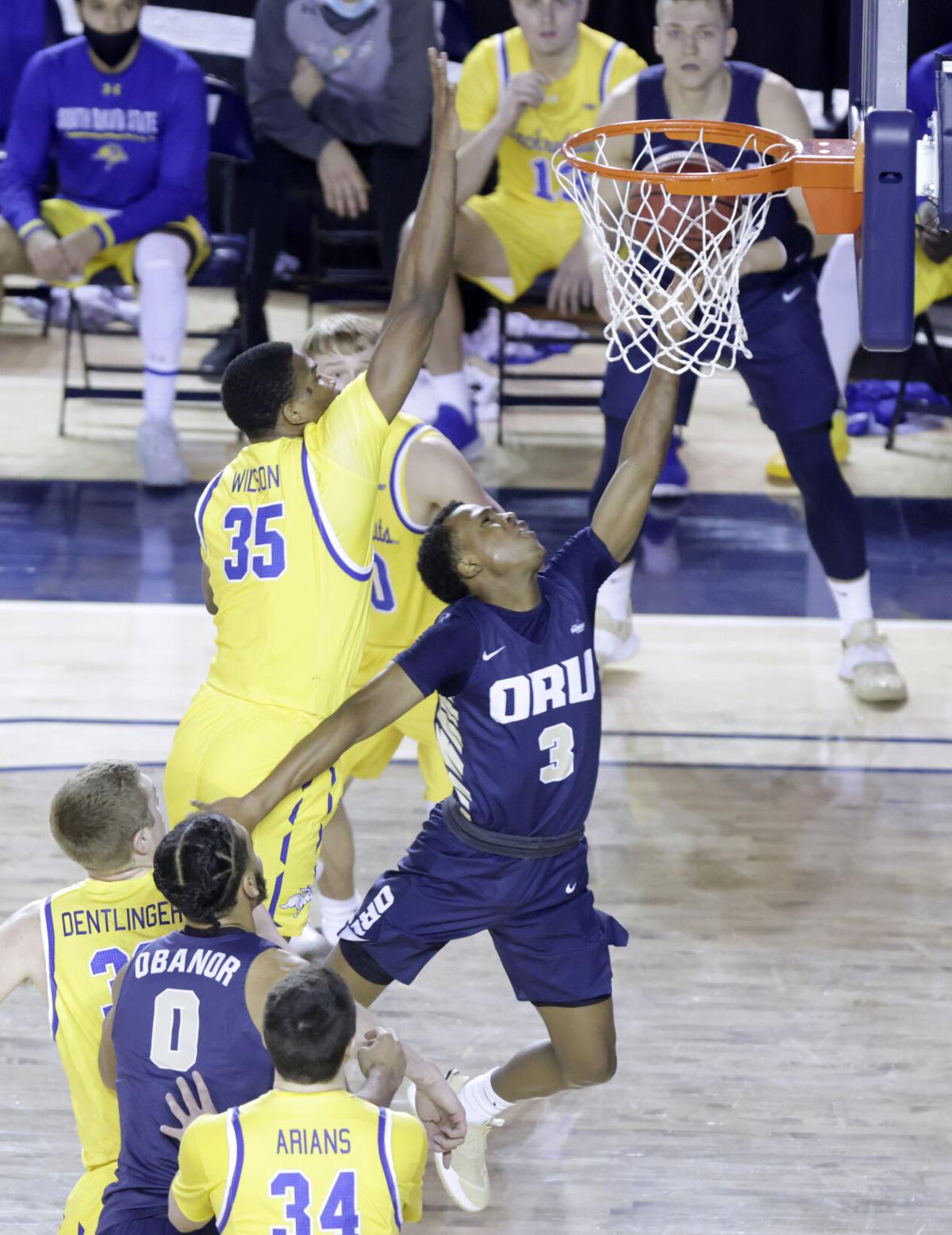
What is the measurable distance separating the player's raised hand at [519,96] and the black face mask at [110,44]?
1.76m

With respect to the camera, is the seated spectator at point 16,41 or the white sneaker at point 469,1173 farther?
the seated spectator at point 16,41

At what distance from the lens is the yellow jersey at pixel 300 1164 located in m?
2.49

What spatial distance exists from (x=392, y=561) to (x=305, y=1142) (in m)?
1.90

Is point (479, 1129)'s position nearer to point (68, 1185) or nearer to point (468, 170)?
point (68, 1185)

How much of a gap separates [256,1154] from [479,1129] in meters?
0.99

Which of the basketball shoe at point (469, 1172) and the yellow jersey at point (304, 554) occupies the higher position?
the yellow jersey at point (304, 554)

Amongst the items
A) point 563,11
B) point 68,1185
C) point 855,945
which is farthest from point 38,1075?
point 563,11

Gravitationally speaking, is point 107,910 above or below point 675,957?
above

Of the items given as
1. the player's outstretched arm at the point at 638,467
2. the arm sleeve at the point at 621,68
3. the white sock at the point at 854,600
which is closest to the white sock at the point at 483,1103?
the player's outstretched arm at the point at 638,467

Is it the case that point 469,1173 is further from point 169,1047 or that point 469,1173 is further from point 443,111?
point 443,111

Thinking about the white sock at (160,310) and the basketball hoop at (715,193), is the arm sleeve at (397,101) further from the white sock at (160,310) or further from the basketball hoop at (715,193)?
the basketball hoop at (715,193)

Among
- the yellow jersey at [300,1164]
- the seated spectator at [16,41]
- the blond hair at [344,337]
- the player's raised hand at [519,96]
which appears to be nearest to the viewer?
the yellow jersey at [300,1164]

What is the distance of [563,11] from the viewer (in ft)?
24.2

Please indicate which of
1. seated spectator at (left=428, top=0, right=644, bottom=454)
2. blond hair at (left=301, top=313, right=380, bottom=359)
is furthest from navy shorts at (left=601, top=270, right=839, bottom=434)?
seated spectator at (left=428, top=0, right=644, bottom=454)
